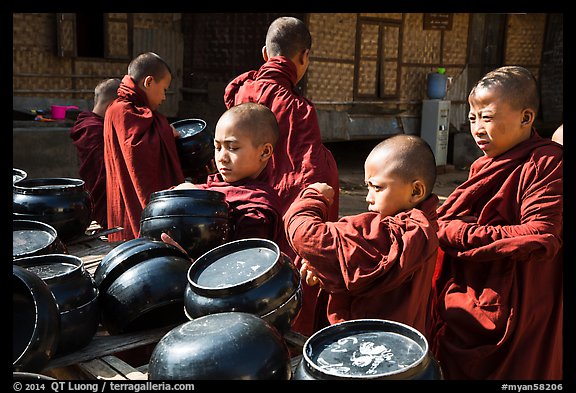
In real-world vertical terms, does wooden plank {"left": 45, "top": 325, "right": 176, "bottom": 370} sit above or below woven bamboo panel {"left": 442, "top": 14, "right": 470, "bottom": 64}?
below

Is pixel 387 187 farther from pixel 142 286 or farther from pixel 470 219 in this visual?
pixel 142 286

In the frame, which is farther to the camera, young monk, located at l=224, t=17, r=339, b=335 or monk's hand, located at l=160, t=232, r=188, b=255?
young monk, located at l=224, t=17, r=339, b=335

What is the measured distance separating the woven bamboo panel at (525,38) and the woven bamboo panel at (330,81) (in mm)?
4060

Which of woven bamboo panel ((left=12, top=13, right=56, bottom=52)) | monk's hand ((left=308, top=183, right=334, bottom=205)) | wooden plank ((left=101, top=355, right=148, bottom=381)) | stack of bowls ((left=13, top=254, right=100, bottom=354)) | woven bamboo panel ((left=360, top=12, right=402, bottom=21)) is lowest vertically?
wooden plank ((left=101, top=355, right=148, bottom=381))

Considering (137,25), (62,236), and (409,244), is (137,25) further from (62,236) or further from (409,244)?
(409,244)

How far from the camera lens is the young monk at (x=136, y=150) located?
4.07 m

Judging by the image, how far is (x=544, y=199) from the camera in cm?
240

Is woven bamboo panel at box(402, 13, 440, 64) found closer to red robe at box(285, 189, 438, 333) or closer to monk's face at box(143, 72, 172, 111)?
monk's face at box(143, 72, 172, 111)

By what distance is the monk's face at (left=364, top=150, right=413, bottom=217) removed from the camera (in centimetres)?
225

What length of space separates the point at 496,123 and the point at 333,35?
840cm

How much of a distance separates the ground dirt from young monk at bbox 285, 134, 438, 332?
5972mm

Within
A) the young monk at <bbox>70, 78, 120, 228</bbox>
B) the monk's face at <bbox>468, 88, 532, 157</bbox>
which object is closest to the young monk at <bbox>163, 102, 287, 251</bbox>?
the monk's face at <bbox>468, 88, 532, 157</bbox>

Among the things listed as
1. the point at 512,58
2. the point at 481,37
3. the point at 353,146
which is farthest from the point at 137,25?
the point at 512,58
